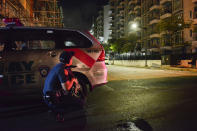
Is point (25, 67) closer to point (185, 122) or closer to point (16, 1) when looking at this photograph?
point (185, 122)

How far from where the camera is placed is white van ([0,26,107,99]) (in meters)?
4.48

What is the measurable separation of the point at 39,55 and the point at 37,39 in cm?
61

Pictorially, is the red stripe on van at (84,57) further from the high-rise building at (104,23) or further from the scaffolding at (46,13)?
the high-rise building at (104,23)

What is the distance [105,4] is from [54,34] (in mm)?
130093

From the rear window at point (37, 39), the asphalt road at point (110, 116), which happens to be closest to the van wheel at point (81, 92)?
the asphalt road at point (110, 116)

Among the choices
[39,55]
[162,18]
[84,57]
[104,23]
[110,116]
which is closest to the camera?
[110,116]

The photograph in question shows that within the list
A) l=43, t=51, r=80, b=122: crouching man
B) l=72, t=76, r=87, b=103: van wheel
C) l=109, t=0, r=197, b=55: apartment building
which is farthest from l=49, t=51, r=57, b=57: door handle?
l=109, t=0, r=197, b=55: apartment building

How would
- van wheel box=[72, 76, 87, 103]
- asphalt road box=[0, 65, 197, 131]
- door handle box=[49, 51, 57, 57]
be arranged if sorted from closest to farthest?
asphalt road box=[0, 65, 197, 131]
van wheel box=[72, 76, 87, 103]
door handle box=[49, 51, 57, 57]

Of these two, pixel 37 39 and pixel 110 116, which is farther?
pixel 37 39

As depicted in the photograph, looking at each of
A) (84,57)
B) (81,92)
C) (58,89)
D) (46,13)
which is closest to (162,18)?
(46,13)

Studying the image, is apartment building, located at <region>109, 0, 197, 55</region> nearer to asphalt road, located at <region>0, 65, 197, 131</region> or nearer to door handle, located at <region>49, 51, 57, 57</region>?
asphalt road, located at <region>0, 65, 197, 131</region>

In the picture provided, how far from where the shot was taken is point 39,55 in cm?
461

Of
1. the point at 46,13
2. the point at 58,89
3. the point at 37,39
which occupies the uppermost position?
the point at 46,13

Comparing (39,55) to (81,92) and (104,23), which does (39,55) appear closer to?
(81,92)
